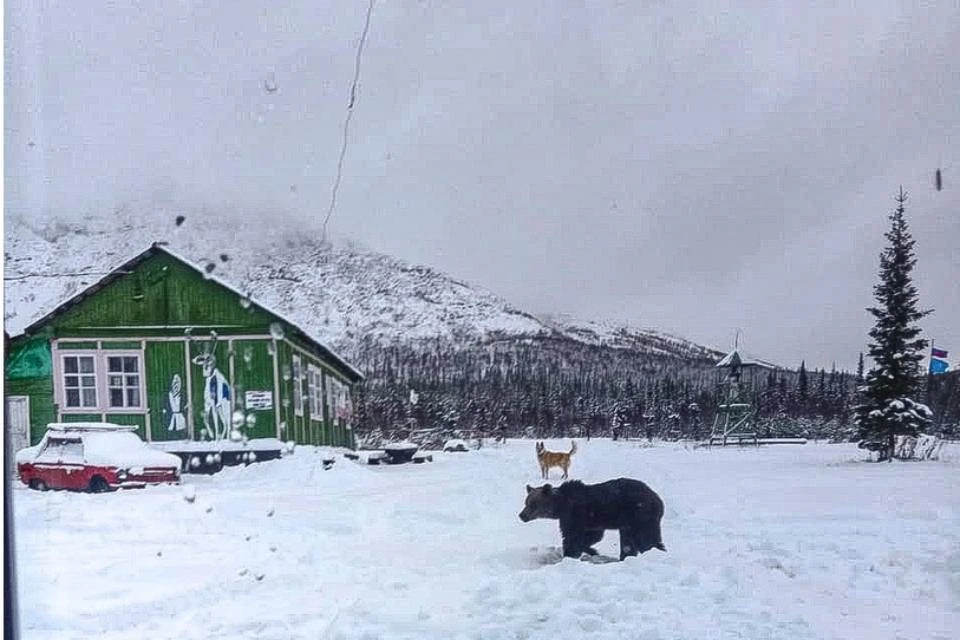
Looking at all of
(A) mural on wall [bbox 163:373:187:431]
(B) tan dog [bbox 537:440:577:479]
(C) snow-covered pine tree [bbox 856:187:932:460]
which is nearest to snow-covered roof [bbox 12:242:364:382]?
(A) mural on wall [bbox 163:373:187:431]

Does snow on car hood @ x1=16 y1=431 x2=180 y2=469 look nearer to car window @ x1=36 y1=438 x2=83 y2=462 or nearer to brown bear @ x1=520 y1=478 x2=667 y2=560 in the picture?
car window @ x1=36 y1=438 x2=83 y2=462

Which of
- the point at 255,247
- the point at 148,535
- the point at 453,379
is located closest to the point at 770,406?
the point at 453,379

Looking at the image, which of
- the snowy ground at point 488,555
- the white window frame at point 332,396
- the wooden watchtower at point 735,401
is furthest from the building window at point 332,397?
the wooden watchtower at point 735,401

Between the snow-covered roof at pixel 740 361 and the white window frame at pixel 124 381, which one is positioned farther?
the snow-covered roof at pixel 740 361

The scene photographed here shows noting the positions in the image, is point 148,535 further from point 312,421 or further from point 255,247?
point 255,247

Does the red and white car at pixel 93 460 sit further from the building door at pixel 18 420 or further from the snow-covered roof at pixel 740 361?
the snow-covered roof at pixel 740 361

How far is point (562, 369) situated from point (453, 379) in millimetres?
281

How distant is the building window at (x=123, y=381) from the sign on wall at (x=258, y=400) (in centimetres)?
24

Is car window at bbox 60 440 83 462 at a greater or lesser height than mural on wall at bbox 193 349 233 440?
lesser

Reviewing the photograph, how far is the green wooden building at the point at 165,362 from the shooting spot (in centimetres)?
152

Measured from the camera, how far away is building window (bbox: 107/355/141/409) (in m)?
1.51

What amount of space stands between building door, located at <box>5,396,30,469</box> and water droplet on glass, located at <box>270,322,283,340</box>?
56 centimetres

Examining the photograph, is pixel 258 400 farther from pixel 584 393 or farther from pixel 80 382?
pixel 584 393

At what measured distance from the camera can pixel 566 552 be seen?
1.86m
